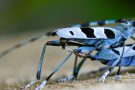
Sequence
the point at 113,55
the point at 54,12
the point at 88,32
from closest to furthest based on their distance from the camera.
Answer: the point at 88,32 < the point at 113,55 < the point at 54,12

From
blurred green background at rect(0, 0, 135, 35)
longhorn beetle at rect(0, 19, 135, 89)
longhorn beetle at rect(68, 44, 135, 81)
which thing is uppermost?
blurred green background at rect(0, 0, 135, 35)

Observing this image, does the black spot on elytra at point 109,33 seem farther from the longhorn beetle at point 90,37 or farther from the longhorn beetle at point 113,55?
the longhorn beetle at point 113,55

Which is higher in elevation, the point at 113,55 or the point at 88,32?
the point at 88,32

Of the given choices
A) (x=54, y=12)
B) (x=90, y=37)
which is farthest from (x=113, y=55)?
(x=54, y=12)

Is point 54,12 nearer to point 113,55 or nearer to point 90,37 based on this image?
point 113,55

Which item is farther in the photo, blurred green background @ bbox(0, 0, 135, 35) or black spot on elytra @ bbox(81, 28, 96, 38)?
blurred green background @ bbox(0, 0, 135, 35)

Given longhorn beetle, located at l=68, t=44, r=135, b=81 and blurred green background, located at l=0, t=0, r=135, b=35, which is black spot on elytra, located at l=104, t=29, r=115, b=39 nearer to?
longhorn beetle, located at l=68, t=44, r=135, b=81

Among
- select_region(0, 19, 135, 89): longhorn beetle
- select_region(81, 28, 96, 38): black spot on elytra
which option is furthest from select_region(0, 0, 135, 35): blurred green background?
select_region(81, 28, 96, 38): black spot on elytra

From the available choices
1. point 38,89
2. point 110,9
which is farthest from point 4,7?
point 38,89

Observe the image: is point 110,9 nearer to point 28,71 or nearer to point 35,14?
point 35,14

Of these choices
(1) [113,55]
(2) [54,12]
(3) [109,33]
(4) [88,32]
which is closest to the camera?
(4) [88,32]
